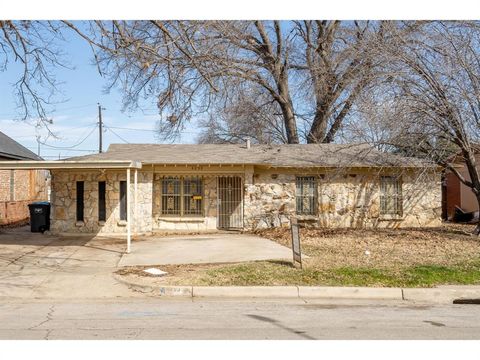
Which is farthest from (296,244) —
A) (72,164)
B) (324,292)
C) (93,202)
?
(93,202)

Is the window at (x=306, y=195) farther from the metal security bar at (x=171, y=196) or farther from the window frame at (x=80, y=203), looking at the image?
the window frame at (x=80, y=203)

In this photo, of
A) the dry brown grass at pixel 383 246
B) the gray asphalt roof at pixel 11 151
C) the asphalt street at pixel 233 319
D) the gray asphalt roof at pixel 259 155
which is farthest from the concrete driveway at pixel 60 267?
the gray asphalt roof at pixel 11 151

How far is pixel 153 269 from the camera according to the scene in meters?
11.5

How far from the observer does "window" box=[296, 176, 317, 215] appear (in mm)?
20438

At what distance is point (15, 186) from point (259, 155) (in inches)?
567

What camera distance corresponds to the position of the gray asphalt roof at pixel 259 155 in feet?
63.3

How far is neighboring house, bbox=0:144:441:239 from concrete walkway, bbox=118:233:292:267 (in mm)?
2185

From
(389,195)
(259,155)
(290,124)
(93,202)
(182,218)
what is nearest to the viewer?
(93,202)

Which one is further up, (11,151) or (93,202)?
(11,151)

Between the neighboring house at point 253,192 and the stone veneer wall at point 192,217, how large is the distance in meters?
0.04

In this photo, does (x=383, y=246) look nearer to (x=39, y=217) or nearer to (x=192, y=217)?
(x=192, y=217)

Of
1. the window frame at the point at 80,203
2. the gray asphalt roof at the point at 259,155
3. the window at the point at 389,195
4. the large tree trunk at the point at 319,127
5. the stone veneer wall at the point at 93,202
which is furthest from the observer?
the large tree trunk at the point at 319,127

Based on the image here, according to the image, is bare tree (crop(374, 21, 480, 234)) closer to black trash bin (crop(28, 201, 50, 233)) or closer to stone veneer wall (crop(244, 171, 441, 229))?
stone veneer wall (crop(244, 171, 441, 229))

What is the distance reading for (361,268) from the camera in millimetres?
11297
